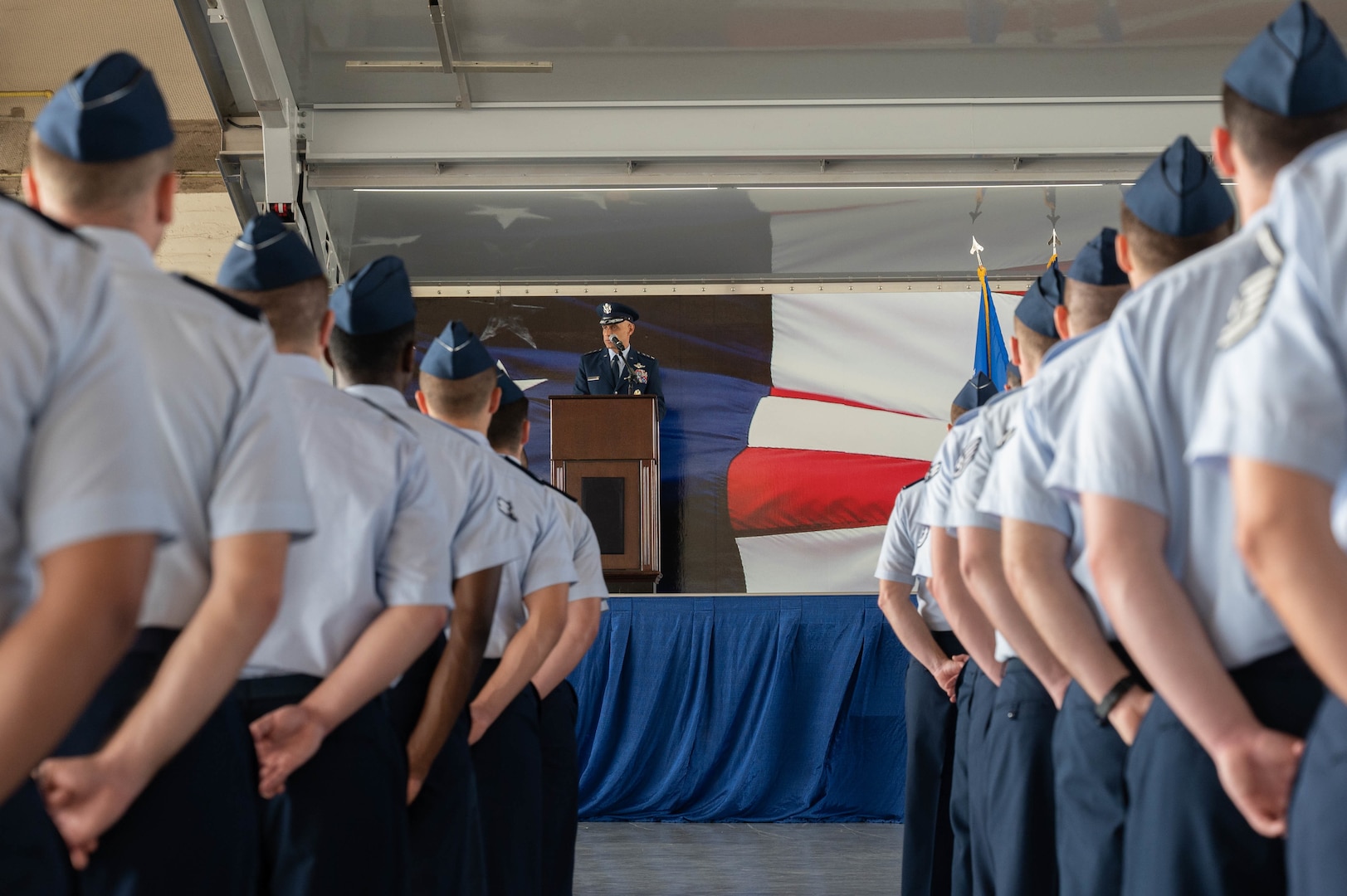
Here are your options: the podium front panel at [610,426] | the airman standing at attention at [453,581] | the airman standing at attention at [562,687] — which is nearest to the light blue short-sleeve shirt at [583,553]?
the airman standing at attention at [562,687]

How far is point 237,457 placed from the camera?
1.21 meters

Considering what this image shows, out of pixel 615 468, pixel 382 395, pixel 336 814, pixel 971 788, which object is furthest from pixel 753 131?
pixel 336 814

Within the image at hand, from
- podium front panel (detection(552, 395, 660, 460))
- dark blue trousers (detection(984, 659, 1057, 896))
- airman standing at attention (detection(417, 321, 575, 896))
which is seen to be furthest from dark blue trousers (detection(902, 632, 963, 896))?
podium front panel (detection(552, 395, 660, 460))

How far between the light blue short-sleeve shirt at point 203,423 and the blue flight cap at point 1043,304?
1775 millimetres

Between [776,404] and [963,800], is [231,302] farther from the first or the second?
[776,404]

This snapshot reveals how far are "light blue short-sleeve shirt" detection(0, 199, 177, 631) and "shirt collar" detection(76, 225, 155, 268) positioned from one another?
407 mm

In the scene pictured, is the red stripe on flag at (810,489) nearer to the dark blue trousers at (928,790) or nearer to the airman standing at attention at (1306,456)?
the dark blue trousers at (928,790)

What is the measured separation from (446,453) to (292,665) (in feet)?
2.36

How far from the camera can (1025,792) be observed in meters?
2.05

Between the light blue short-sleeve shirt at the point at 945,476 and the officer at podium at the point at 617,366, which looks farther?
the officer at podium at the point at 617,366

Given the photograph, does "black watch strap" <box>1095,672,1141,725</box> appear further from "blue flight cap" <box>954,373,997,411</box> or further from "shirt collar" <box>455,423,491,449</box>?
"blue flight cap" <box>954,373,997,411</box>

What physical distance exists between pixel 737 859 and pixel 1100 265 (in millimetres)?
3200

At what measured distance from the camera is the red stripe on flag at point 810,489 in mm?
7746

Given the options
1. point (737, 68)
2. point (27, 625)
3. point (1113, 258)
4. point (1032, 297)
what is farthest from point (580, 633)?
point (737, 68)
